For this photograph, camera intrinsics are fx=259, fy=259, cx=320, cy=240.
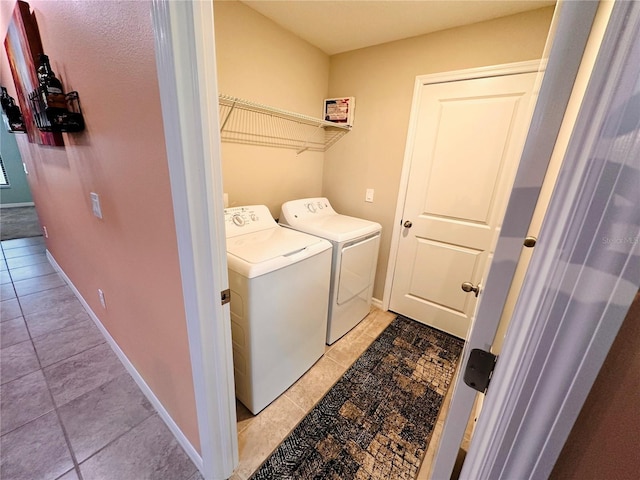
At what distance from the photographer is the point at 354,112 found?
2.38 meters

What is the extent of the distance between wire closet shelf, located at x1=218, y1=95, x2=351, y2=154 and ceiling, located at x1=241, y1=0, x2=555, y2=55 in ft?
2.03

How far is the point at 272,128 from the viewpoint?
6.96 ft

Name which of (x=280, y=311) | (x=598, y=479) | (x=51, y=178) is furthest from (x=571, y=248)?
(x=51, y=178)

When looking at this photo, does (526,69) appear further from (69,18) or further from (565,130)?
(69,18)

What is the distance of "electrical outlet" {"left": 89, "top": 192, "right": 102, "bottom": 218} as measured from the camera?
1343mm

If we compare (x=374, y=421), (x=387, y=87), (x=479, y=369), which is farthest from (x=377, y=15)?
(x=374, y=421)

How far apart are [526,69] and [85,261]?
10.7 ft

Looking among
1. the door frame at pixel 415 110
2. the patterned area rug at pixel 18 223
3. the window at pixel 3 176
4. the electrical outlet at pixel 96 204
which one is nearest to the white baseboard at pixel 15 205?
the patterned area rug at pixel 18 223

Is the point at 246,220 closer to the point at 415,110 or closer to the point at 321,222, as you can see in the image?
the point at 321,222

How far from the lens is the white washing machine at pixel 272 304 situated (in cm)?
132

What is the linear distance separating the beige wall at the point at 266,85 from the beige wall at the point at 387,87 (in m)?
0.26

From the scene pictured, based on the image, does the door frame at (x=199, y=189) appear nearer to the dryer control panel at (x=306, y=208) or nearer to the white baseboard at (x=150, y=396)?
the white baseboard at (x=150, y=396)

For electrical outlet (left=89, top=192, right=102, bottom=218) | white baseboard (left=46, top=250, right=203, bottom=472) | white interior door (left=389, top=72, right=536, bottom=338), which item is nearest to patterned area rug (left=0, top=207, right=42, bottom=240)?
white baseboard (left=46, top=250, right=203, bottom=472)

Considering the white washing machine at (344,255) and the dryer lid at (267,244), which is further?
the white washing machine at (344,255)
